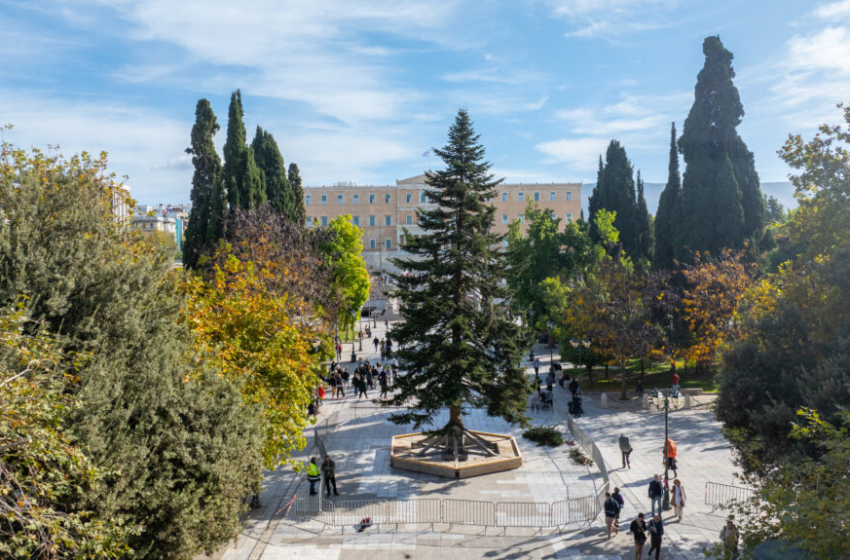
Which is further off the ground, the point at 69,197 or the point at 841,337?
the point at 69,197

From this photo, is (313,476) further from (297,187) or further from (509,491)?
(297,187)

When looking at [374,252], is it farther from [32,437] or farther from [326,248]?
[32,437]

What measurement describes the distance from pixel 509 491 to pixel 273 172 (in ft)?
102

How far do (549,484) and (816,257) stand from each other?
8.99m

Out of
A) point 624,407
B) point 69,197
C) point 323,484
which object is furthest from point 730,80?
point 69,197

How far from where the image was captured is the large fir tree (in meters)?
18.5

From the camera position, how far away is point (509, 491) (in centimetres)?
1683

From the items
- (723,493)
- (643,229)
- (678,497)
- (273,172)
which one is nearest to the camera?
(678,497)

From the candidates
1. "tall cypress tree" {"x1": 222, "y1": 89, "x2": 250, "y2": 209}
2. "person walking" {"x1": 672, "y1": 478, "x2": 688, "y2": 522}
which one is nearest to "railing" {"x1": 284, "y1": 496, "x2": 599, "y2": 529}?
"person walking" {"x1": 672, "y1": 478, "x2": 688, "y2": 522}

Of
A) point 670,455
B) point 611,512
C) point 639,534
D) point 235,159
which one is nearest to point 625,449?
point 670,455

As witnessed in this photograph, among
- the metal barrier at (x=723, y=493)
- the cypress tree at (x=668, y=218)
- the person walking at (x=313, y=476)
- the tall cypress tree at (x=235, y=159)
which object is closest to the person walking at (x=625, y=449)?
the metal barrier at (x=723, y=493)

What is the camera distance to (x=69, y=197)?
1036 centimetres

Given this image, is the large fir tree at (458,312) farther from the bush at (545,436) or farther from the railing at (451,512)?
the railing at (451,512)

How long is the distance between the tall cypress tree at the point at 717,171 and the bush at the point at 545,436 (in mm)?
18583
